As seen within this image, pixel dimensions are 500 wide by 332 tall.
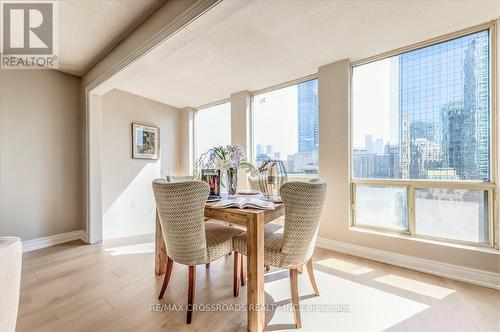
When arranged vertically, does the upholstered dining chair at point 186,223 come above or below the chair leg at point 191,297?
above

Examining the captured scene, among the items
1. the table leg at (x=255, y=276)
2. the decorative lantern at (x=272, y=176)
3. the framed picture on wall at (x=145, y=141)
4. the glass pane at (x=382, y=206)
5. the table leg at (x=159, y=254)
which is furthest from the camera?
the framed picture on wall at (x=145, y=141)

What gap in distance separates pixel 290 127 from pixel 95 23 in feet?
8.31

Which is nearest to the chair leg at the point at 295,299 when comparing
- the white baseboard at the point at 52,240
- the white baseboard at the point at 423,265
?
the white baseboard at the point at 423,265

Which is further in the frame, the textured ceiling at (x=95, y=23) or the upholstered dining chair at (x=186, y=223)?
the textured ceiling at (x=95, y=23)

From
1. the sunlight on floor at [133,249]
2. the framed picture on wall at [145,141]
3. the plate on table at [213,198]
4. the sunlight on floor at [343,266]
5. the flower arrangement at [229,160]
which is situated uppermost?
the framed picture on wall at [145,141]

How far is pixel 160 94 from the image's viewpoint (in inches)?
154

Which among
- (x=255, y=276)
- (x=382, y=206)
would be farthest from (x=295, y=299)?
(x=382, y=206)

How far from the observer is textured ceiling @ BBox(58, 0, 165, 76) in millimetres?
1861

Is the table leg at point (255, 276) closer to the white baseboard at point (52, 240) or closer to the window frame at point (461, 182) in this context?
the window frame at point (461, 182)

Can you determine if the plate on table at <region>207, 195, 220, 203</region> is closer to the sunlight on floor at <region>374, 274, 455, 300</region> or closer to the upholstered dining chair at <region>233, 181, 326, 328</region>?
the upholstered dining chair at <region>233, 181, 326, 328</region>

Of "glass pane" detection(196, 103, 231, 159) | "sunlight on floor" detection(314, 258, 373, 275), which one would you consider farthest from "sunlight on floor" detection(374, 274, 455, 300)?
"glass pane" detection(196, 103, 231, 159)

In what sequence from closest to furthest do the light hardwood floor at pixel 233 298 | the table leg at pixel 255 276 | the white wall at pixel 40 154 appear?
the table leg at pixel 255 276, the light hardwood floor at pixel 233 298, the white wall at pixel 40 154

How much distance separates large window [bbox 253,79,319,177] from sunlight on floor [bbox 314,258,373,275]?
1134mm

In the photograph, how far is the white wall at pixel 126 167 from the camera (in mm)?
3559
